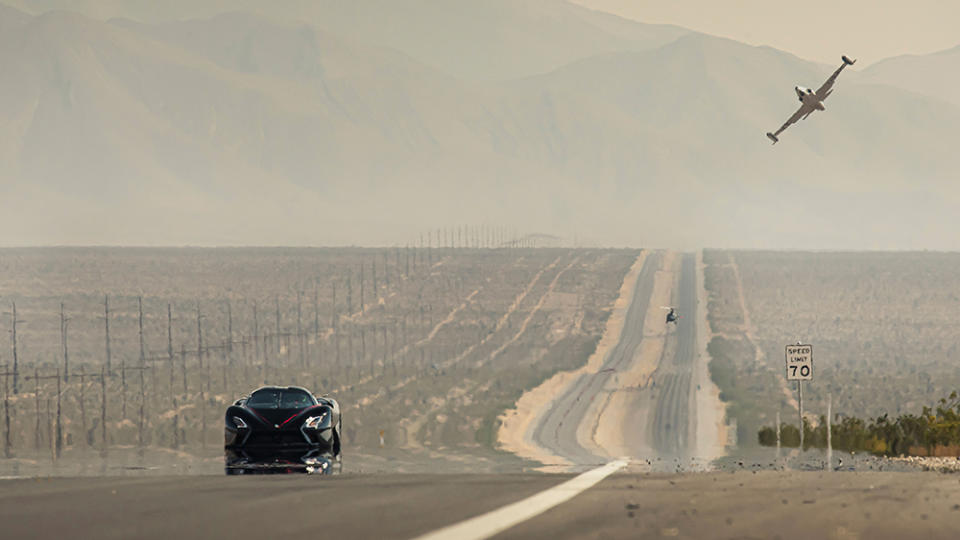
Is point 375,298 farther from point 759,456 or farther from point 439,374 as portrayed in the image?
point 759,456

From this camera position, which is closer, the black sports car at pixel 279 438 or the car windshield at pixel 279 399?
the black sports car at pixel 279 438

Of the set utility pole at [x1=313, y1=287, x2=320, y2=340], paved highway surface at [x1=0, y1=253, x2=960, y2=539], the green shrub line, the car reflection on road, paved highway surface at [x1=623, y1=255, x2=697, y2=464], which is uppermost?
utility pole at [x1=313, y1=287, x2=320, y2=340]

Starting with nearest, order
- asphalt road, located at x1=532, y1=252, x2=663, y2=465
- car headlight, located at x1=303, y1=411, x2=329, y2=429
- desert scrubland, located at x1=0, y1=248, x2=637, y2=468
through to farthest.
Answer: car headlight, located at x1=303, y1=411, x2=329, y2=429, asphalt road, located at x1=532, y1=252, x2=663, y2=465, desert scrubland, located at x1=0, y1=248, x2=637, y2=468

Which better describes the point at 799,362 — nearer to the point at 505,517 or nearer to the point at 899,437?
the point at 899,437

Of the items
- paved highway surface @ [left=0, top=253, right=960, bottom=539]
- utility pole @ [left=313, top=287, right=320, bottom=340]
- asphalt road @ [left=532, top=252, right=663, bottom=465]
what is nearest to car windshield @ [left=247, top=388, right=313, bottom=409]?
paved highway surface @ [left=0, top=253, right=960, bottom=539]

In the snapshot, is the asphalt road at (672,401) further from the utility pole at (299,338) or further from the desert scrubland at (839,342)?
the utility pole at (299,338)

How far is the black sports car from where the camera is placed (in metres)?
24.4

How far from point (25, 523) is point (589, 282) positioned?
599 ft

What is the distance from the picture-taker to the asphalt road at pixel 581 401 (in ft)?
198

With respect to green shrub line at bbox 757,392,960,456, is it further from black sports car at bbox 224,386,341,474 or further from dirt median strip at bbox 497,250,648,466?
black sports car at bbox 224,386,341,474

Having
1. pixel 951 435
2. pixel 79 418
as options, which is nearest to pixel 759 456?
pixel 951 435

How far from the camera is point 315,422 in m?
24.8

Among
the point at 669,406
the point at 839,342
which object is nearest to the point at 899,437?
the point at 669,406

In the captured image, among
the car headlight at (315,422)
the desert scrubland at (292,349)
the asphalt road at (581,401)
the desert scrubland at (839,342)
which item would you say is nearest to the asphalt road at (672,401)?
the desert scrubland at (839,342)
